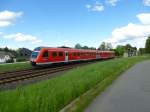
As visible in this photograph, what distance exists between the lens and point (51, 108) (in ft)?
28.7

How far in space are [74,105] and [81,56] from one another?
135 feet

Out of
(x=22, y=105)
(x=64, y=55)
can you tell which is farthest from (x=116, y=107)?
(x=64, y=55)

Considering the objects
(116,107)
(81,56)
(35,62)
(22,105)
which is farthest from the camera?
(81,56)

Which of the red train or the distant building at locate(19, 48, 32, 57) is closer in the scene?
the red train

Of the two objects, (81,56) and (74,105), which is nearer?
(74,105)

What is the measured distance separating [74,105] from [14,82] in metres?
11.3

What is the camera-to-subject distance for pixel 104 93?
43.8 ft

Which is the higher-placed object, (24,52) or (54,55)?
(54,55)

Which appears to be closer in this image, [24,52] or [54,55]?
[54,55]

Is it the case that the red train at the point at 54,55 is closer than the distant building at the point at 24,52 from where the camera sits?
Yes

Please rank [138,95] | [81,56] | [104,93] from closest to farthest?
1. [138,95]
2. [104,93]
3. [81,56]

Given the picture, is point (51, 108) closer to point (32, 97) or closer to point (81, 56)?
point (32, 97)

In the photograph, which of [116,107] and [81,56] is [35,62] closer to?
[81,56]

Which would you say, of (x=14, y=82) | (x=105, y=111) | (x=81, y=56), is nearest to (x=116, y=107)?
(x=105, y=111)
